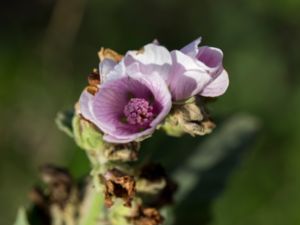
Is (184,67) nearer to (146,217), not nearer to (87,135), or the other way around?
(87,135)

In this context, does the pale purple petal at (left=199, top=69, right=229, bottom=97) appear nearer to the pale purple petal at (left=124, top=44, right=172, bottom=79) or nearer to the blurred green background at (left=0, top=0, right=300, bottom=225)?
the pale purple petal at (left=124, top=44, right=172, bottom=79)

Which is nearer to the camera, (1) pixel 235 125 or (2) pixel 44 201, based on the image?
(2) pixel 44 201

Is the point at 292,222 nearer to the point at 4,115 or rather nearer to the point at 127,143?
the point at 4,115

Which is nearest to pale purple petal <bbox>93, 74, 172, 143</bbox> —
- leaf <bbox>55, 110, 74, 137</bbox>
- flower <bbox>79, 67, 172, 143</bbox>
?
flower <bbox>79, 67, 172, 143</bbox>

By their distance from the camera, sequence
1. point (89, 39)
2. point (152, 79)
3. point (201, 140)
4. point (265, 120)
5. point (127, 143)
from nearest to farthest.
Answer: point (152, 79)
point (127, 143)
point (201, 140)
point (265, 120)
point (89, 39)

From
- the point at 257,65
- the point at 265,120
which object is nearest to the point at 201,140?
the point at 265,120

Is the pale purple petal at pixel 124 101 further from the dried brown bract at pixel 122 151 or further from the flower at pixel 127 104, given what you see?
the dried brown bract at pixel 122 151
